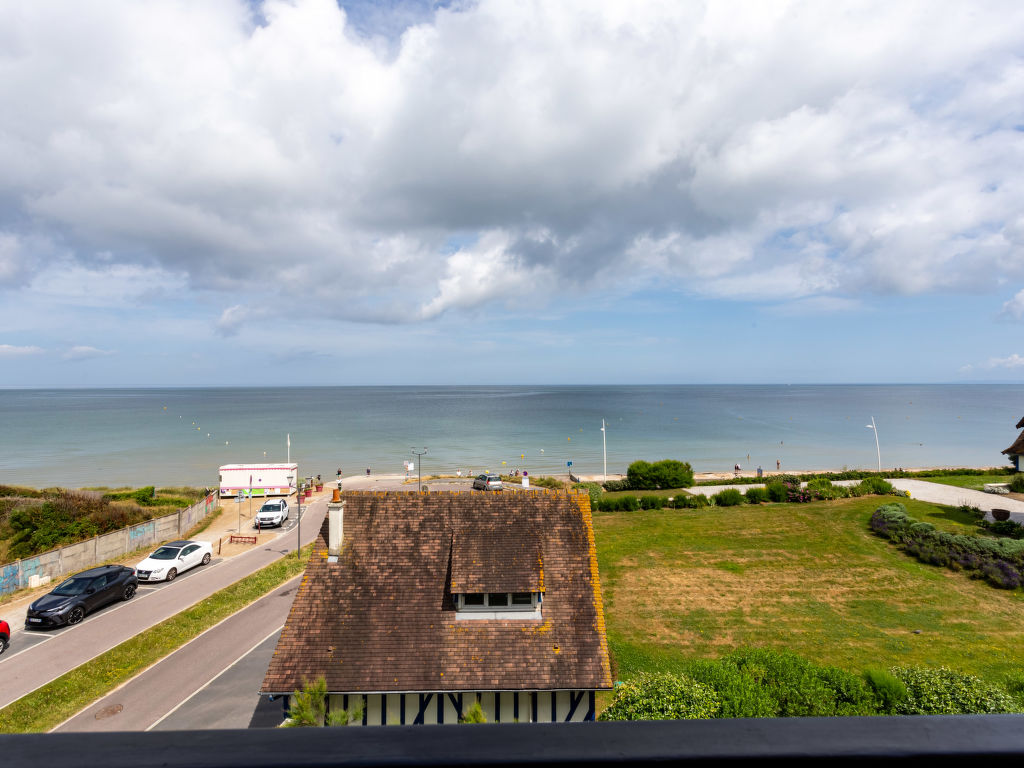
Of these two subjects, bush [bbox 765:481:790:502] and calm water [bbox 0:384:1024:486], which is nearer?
bush [bbox 765:481:790:502]

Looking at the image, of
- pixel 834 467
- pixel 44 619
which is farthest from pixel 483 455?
pixel 44 619

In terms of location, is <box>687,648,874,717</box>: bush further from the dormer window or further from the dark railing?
the dark railing

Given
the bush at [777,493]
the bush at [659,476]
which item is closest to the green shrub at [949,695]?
the bush at [777,493]

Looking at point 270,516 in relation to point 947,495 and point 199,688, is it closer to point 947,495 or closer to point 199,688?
point 199,688

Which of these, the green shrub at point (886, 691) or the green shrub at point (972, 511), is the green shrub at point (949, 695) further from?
the green shrub at point (972, 511)

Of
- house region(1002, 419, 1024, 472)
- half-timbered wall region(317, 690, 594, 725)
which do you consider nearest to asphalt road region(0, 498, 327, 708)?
half-timbered wall region(317, 690, 594, 725)

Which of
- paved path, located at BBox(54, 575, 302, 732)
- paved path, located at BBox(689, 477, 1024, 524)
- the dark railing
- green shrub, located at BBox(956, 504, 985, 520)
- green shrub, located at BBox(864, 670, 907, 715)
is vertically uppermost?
the dark railing

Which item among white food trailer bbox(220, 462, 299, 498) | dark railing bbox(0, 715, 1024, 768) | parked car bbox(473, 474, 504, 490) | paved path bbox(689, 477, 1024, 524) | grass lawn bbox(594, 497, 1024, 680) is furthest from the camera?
white food trailer bbox(220, 462, 299, 498)

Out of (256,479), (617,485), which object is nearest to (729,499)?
(617,485)
